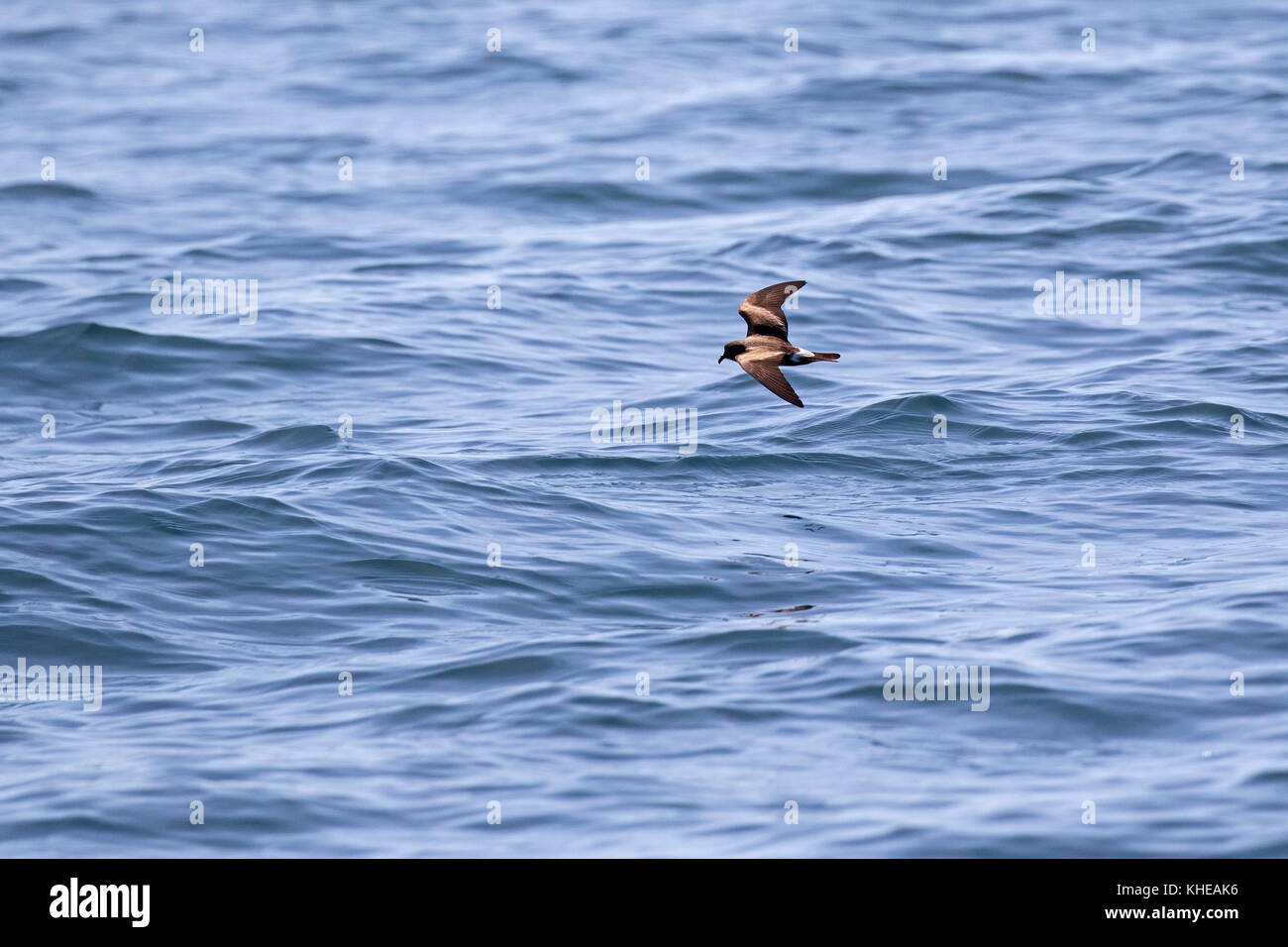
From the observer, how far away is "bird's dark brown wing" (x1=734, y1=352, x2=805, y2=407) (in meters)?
10.2

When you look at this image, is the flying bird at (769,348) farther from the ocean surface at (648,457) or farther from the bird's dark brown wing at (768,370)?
the ocean surface at (648,457)

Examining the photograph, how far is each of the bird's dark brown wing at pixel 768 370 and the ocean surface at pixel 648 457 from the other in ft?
4.31

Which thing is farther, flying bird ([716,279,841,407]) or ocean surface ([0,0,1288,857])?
flying bird ([716,279,841,407])

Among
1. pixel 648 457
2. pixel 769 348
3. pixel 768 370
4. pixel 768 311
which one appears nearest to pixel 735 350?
pixel 769 348

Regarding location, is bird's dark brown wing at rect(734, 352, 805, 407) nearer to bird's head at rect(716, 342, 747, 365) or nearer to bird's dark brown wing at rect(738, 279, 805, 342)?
bird's head at rect(716, 342, 747, 365)

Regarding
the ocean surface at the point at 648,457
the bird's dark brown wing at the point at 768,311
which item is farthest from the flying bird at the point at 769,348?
the ocean surface at the point at 648,457

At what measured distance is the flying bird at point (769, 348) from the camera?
412 inches

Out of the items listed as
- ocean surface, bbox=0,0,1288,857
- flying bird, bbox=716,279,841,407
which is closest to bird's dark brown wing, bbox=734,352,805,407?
flying bird, bbox=716,279,841,407

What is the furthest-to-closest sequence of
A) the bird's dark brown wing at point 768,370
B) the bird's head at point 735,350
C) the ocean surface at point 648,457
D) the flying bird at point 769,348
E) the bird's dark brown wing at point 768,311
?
the bird's dark brown wing at point 768,311
the bird's head at point 735,350
the flying bird at point 769,348
the bird's dark brown wing at point 768,370
the ocean surface at point 648,457

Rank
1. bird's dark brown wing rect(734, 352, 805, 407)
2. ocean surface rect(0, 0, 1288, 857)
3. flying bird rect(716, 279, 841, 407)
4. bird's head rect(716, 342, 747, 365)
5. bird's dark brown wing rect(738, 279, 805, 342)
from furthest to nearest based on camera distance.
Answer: bird's dark brown wing rect(738, 279, 805, 342) < bird's head rect(716, 342, 747, 365) < flying bird rect(716, 279, 841, 407) < bird's dark brown wing rect(734, 352, 805, 407) < ocean surface rect(0, 0, 1288, 857)

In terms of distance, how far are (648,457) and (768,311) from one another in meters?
2.06

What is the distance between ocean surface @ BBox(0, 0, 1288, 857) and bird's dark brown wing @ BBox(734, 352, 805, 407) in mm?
1315

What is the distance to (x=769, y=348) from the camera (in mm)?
11250

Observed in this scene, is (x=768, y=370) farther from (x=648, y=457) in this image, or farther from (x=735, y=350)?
(x=648, y=457)
